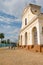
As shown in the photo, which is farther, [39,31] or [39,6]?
[39,6]

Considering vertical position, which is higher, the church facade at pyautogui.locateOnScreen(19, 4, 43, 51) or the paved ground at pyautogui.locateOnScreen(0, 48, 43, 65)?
the church facade at pyautogui.locateOnScreen(19, 4, 43, 51)

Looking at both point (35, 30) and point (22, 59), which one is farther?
point (35, 30)

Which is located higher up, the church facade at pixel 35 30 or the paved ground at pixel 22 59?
the church facade at pixel 35 30

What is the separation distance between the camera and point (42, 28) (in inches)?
833

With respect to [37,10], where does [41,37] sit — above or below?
below

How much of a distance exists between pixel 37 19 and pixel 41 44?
423 centimetres

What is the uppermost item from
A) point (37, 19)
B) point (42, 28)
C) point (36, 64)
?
point (37, 19)

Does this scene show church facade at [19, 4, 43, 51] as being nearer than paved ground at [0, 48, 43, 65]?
No

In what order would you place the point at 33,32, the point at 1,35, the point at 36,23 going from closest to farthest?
the point at 36,23 < the point at 33,32 < the point at 1,35

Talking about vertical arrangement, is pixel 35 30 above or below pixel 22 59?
above

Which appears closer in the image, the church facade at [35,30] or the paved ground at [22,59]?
the paved ground at [22,59]

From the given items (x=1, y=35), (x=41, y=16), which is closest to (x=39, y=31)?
(x=41, y=16)

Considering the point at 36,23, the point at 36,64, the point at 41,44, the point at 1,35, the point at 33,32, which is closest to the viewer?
the point at 36,64

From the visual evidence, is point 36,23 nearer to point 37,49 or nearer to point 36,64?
point 37,49
